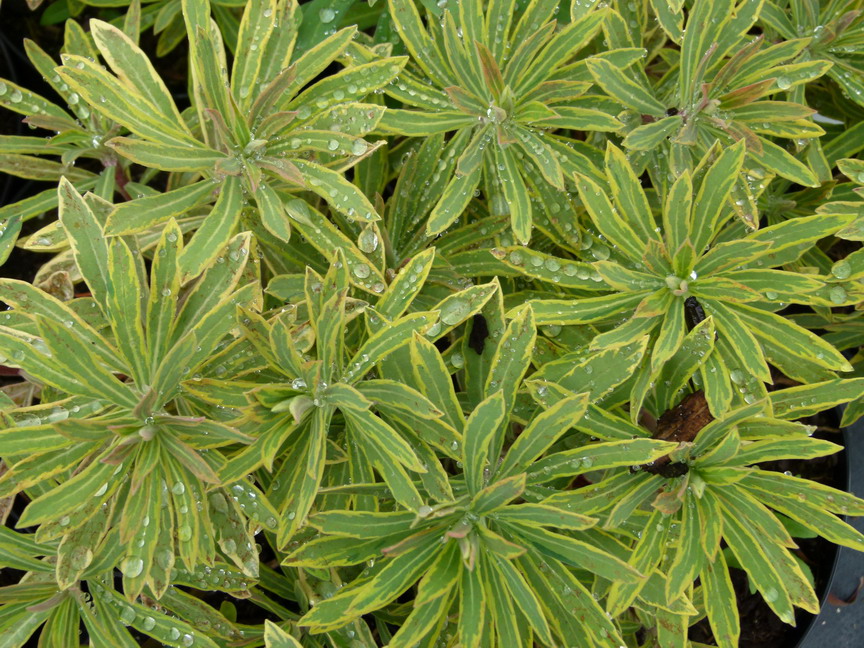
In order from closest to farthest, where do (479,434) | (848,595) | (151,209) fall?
(479,434) → (151,209) → (848,595)

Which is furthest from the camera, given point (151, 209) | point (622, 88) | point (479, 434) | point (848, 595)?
point (848, 595)

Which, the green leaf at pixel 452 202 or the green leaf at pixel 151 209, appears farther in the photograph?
the green leaf at pixel 452 202

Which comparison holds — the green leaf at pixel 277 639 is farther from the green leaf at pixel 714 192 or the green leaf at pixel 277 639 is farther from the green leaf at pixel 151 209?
the green leaf at pixel 714 192

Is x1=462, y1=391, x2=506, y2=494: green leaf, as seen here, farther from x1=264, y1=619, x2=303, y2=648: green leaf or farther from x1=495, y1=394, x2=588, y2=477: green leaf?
x1=264, y1=619, x2=303, y2=648: green leaf

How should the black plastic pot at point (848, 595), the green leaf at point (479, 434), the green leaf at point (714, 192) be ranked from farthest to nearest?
the black plastic pot at point (848, 595) → the green leaf at point (714, 192) → the green leaf at point (479, 434)

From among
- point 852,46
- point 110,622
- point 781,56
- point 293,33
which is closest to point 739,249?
point 781,56

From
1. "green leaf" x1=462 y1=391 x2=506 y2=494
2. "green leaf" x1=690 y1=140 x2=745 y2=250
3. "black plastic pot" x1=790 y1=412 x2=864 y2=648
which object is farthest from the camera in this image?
"black plastic pot" x1=790 y1=412 x2=864 y2=648

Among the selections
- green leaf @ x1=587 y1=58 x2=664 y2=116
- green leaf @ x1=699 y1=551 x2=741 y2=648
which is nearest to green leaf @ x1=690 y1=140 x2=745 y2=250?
green leaf @ x1=587 y1=58 x2=664 y2=116

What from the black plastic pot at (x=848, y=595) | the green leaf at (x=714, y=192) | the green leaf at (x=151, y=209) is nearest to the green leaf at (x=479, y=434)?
the green leaf at (x=714, y=192)

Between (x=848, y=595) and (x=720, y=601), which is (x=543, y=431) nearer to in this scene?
(x=720, y=601)

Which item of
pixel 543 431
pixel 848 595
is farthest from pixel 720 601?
pixel 848 595
